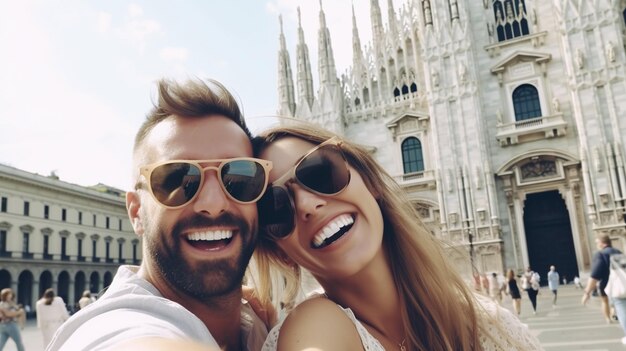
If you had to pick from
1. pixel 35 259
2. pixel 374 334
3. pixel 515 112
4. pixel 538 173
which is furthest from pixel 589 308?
pixel 35 259

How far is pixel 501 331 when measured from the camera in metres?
1.48

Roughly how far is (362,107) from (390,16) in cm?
417

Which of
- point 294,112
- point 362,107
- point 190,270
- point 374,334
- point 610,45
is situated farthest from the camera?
point 294,112

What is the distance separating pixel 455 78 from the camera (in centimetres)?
1739

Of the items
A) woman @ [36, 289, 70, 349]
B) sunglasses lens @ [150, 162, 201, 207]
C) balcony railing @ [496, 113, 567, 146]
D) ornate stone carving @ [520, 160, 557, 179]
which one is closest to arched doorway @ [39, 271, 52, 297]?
woman @ [36, 289, 70, 349]

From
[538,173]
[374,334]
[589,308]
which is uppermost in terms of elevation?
[538,173]

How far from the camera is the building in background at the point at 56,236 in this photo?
26.3m

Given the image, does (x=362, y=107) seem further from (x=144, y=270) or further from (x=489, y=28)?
(x=144, y=270)

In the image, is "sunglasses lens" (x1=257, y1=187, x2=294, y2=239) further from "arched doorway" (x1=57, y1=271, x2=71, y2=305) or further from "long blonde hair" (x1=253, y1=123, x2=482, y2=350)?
"arched doorway" (x1=57, y1=271, x2=71, y2=305)

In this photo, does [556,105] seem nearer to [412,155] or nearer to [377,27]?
[412,155]

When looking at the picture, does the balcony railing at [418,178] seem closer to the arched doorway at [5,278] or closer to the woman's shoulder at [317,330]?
the woman's shoulder at [317,330]

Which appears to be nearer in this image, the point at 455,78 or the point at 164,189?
the point at 164,189

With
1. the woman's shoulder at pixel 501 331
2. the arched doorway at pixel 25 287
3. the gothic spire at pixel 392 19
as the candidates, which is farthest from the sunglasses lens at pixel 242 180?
the arched doorway at pixel 25 287

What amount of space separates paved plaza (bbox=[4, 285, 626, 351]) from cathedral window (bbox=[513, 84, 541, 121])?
7.02 m
